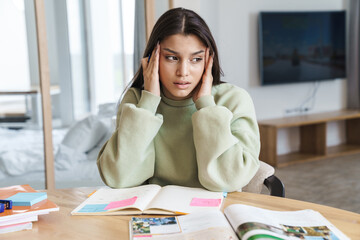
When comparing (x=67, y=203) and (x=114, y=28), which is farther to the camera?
(x=114, y=28)

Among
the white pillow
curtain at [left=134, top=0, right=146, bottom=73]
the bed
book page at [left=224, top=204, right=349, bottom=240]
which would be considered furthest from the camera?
curtain at [left=134, top=0, right=146, bottom=73]

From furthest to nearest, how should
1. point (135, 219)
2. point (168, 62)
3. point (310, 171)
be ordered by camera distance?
point (310, 171) → point (168, 62) → point (135, 219)

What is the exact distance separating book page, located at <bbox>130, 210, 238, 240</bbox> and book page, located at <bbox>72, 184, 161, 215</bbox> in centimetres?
10

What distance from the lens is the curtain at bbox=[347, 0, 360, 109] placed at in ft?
17.2

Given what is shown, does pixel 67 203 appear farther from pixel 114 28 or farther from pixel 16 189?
pixel 114 28

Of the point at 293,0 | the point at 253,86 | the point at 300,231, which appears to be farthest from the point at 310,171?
the point at 300,231

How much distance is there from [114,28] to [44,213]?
222 centimetres

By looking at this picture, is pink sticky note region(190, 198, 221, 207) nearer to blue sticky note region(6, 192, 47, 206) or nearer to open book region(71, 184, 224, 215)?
open book region(71, 184, 224, 215)

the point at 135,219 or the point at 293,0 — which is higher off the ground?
the point at 293,0

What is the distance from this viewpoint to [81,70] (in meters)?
2.92

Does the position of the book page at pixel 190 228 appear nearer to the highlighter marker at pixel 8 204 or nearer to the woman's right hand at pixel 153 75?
the highlighter marker at pixel 8 204

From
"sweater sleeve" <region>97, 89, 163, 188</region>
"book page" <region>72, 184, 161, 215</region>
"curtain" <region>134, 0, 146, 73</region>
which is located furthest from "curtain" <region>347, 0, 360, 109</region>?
"book page" <region>72, 184, 161, 215</region>

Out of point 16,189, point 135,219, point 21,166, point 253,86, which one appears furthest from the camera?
point 253,86

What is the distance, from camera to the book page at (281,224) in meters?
0.88
